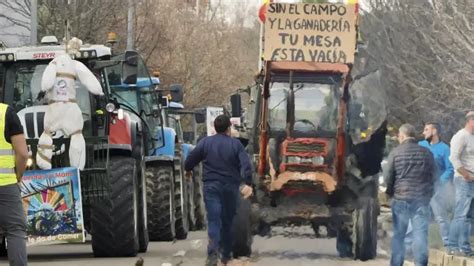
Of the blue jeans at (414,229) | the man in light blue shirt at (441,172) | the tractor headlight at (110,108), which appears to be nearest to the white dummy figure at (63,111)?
the tractor headlight at (110,108)

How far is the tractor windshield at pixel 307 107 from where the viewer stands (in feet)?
54.2

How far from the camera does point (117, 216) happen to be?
1529 cm

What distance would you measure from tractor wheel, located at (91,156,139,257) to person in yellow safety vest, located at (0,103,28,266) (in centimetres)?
500

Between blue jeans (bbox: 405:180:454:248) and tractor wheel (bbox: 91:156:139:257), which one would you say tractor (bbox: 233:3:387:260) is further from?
tractor wheel (bbox: 91:156:139:257)

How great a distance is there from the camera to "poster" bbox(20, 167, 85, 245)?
47.6 ft

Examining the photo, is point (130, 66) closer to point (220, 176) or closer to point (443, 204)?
point (220, 176)

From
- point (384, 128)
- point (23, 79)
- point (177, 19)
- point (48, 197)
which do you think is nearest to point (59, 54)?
point (23, 79)

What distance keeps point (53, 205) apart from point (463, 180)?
5329 millimetres

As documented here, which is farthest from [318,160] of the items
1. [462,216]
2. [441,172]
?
[462,216]

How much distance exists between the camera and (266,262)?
1558cm

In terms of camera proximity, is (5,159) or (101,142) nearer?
(5,159)

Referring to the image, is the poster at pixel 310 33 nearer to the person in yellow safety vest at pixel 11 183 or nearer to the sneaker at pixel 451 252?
the sneaker at pixel 451 252

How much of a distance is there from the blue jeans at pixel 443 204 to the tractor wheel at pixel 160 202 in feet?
14.2

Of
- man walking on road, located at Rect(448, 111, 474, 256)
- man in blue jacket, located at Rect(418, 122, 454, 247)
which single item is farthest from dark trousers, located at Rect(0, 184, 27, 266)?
man in blue jacket, located at Rect(418, 122, 454, 247)
